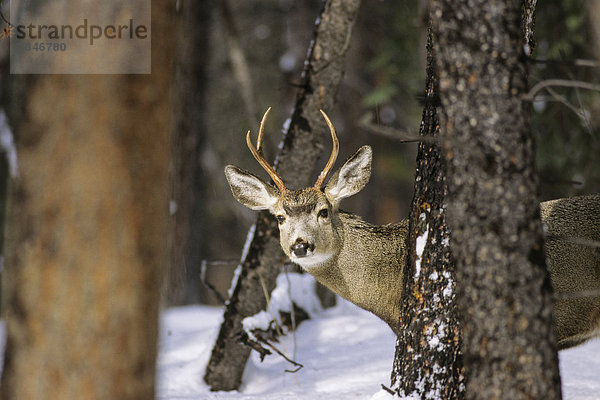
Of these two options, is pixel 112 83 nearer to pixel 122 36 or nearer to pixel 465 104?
pixel 122 36

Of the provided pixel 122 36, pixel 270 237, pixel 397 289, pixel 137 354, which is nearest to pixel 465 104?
pixel 122 36

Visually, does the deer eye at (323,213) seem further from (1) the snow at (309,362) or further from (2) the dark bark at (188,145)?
(2) the dark bark at (188,145)

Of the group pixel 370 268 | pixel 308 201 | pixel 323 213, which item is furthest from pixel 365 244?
pixel 308 201

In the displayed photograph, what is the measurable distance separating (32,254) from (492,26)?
2026mm

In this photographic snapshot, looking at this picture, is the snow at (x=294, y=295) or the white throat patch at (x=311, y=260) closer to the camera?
the white throat patch at (x=311, y=260)

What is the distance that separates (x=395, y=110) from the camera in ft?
53.8

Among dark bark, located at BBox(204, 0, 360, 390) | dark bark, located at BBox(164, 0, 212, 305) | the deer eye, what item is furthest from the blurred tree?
dark bark, located at BBox(164, 0, 212, 305)

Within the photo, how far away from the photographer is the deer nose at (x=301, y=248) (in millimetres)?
4855

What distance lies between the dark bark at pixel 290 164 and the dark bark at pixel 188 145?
5.00 m

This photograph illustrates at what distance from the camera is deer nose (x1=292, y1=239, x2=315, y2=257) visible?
4.86 meters

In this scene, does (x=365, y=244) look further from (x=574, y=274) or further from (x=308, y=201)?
(x=574, y=274)

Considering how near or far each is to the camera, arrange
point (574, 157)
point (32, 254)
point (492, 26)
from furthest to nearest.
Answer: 1. point (574, 157)
2. point (492, 26)
3. point (32, 254)

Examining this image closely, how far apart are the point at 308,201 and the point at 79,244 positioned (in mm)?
2697

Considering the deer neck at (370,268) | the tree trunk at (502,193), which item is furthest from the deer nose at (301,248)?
the tree trunk at (502,193)
